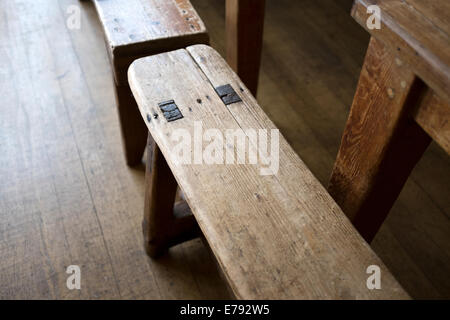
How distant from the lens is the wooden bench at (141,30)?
1.25 meters

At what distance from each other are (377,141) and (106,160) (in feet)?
3.89

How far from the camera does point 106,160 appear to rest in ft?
5.76

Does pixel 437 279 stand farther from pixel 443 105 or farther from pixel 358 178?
pixel 443 105

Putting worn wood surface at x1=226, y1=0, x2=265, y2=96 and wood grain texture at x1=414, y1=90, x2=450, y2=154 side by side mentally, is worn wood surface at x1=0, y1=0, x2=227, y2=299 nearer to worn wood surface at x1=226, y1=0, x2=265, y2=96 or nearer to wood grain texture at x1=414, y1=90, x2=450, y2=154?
worn wood surface at x1=226, y1=0, x2=265, y2=96

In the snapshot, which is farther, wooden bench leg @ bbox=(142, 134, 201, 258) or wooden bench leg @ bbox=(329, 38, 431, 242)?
wooden bench leg @ bbox=(142, 134, 201, 258)

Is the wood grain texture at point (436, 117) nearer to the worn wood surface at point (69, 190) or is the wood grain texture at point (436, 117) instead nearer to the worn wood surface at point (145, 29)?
the worn wood surface at point (145, 29)

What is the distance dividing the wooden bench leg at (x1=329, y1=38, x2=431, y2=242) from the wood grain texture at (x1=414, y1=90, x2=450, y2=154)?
20 mm

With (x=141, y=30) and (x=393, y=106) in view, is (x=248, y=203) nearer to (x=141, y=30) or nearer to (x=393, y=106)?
(x=393, y=106)

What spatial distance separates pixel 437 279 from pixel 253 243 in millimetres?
958

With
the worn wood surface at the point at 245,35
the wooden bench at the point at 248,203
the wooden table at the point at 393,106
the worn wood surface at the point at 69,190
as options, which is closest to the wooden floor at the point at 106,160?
the worn wood surface at the point at 69,190

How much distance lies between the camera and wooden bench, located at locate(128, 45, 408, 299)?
2.53 ft

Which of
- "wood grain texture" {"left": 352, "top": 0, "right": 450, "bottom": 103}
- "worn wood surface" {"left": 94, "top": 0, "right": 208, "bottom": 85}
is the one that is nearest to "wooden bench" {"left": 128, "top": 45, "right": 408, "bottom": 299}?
"worn wood surface" {"left": 94, "top": 0, "right": 208, "bottom": 85}

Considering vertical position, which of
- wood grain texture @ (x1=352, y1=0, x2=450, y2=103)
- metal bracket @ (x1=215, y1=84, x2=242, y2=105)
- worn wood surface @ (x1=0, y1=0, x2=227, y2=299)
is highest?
wood grain texture @ (x1=352, y1=0, x2=450, y2=103)
